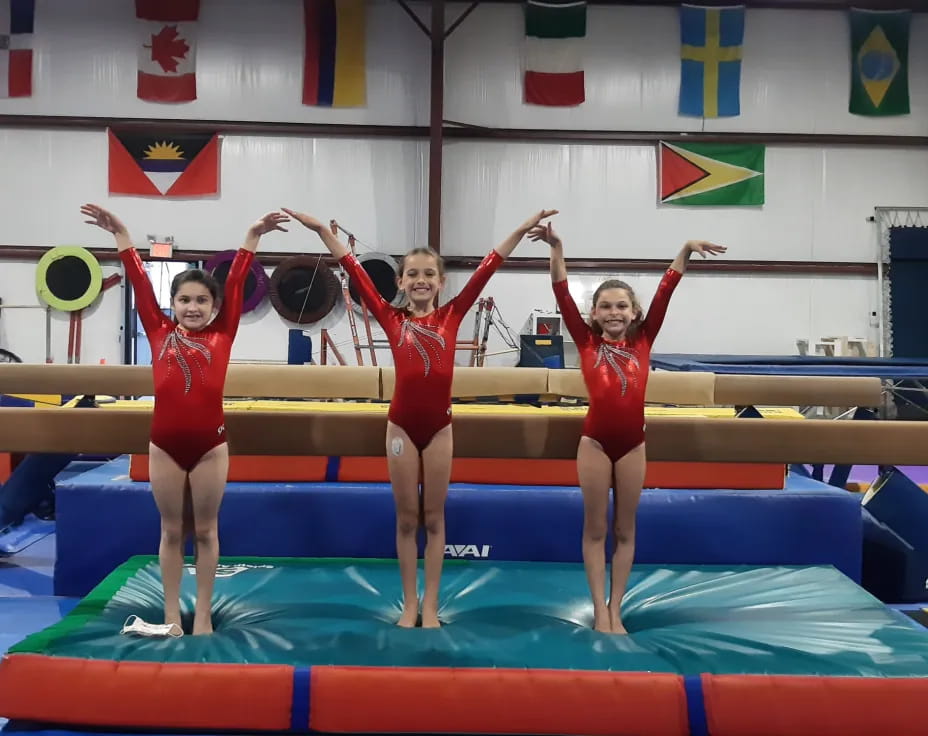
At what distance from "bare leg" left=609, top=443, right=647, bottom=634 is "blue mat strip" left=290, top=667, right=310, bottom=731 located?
1.08 meters

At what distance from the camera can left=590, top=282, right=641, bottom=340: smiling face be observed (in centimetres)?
247

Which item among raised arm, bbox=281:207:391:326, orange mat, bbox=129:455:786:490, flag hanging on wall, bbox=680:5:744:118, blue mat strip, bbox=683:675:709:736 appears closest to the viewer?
blue mat strip, bbox=683:675:709:736

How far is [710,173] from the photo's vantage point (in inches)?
386

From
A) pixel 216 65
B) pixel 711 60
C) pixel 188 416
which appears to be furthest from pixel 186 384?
pixel 711 60

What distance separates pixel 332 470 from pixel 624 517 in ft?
5.30

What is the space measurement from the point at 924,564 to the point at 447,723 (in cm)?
289

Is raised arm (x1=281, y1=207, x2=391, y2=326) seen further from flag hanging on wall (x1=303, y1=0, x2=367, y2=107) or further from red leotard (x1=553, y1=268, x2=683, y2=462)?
flag hanging on wall (x1=303, y1=0, x2=367, y2=107)

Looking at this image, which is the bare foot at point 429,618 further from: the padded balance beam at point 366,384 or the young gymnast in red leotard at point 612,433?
the padded balance beam at point 366,384

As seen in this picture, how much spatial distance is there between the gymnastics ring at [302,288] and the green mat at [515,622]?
6.79 m

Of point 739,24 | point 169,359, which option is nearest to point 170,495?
point 169,359

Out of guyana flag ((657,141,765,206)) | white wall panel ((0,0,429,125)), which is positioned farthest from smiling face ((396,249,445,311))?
guyana flag ((657,141,765,206))

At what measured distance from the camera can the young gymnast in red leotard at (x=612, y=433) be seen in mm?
2436

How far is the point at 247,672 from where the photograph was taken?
200 centimetres

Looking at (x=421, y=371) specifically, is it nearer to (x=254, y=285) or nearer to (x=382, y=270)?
(x=382, y=270)
